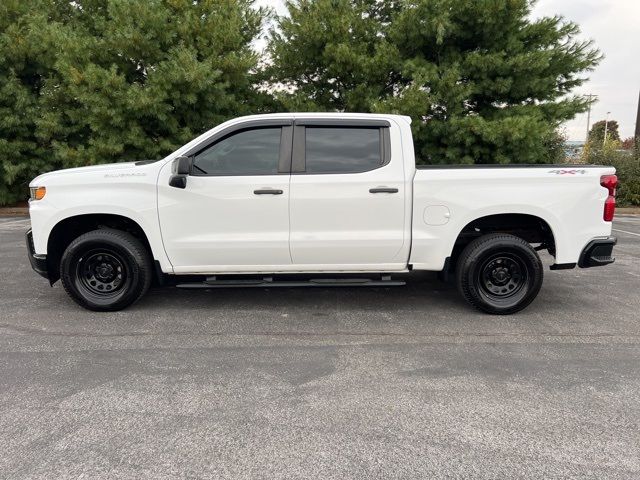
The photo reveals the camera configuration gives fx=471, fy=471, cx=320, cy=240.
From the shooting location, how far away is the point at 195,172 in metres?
4.63

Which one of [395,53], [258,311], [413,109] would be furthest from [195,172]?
[395,53]

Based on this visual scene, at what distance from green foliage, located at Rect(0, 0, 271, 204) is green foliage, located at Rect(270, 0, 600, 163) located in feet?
5.18

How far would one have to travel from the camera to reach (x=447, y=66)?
11.5 metres

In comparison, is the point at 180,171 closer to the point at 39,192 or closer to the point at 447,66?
the point at 39,192

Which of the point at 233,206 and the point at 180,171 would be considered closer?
the point at 180,171

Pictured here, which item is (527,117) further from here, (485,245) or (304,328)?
(304,328)

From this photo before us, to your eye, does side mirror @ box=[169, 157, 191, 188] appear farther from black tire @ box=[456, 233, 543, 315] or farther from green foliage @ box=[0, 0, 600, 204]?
green foliage @ box=[0, 0, 600, 204]

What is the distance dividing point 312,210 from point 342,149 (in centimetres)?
70

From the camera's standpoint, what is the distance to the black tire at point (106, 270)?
471 cm

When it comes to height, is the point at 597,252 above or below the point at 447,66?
below

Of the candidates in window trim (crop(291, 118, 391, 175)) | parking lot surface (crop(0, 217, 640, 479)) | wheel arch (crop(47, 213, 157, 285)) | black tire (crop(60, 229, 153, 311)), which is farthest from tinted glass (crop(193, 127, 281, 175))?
parking lot surface (crop(0, 217, 640, 479))

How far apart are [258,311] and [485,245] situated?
95.8 inches

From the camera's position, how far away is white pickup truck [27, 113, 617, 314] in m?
4.62

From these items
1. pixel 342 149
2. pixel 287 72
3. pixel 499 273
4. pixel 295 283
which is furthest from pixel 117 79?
pixel 499 273
